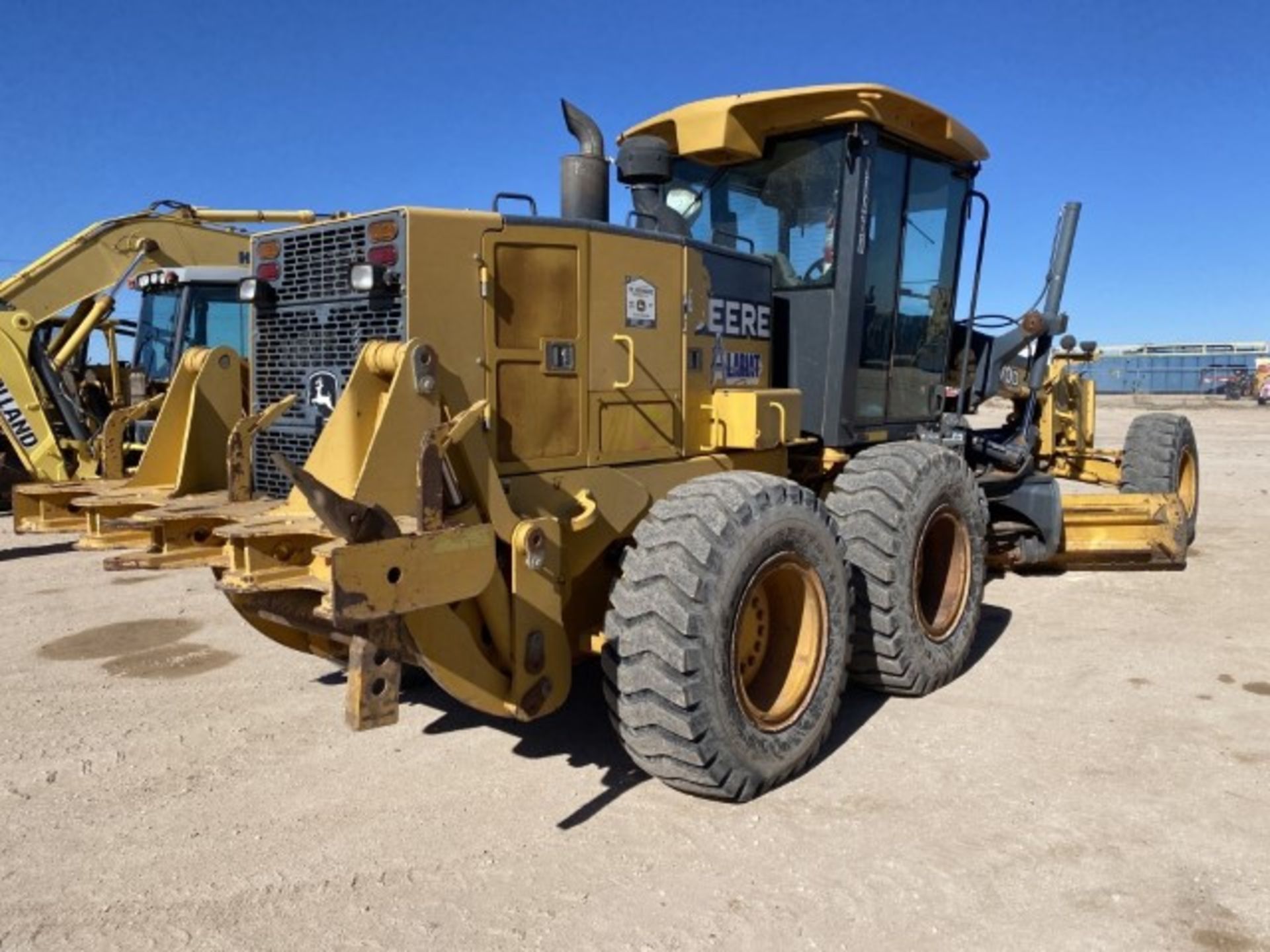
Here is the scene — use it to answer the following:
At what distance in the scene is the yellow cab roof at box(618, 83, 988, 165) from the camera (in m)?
5.09

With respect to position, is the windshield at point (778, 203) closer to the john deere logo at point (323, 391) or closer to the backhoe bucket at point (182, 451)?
the john deere logo at point (323, 391)

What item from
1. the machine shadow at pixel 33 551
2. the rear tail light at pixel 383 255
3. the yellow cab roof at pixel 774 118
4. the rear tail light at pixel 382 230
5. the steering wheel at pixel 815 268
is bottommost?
the machine shadow at pixel 33 551

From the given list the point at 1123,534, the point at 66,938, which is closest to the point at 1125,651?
the point at 1123,534

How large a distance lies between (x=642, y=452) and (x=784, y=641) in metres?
1.03

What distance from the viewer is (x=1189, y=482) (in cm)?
980

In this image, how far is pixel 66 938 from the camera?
10.0 feet

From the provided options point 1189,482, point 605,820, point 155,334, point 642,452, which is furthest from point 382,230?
point 155,334

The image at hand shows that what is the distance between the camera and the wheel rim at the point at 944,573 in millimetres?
5379

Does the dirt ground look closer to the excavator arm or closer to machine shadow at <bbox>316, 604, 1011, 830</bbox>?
machine shadow at <bbox>316, 604, 1011, 830</bbox>

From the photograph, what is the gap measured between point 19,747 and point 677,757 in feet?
10.1

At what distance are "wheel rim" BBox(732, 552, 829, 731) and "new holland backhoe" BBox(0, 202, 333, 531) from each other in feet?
27.1

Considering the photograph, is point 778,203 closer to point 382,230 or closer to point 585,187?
point 585,187

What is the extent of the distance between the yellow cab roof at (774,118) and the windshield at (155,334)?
26.5ft

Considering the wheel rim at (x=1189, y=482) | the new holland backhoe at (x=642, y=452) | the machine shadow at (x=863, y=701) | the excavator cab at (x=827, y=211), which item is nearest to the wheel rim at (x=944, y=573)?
the new holland backhoe at (x=642, y=452)
